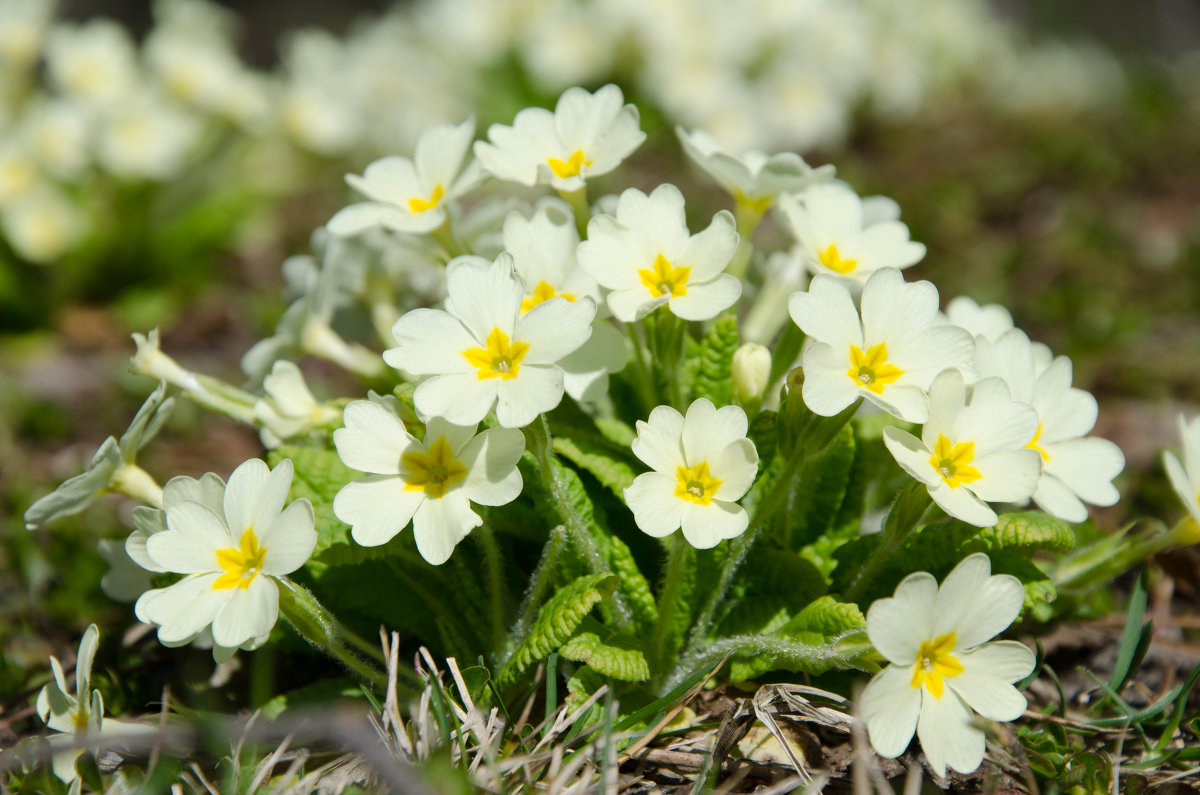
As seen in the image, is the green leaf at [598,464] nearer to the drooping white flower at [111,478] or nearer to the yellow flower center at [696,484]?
the yellow flower center at [696,484]

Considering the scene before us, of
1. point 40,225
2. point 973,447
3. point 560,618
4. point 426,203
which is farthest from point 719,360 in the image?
point 40,225

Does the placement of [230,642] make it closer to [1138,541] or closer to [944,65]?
[1138,541]

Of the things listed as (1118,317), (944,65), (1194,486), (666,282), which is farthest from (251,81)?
(944,65)

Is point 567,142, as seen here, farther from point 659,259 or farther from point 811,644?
point 811,644

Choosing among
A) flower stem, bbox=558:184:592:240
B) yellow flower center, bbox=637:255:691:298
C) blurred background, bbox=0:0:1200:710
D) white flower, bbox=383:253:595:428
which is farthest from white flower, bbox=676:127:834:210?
blurred background, bbox=0:0:1200:710

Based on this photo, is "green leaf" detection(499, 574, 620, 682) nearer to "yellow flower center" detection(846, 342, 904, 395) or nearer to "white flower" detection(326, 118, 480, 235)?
"yellow flower center" detection(846, 342, 904, 395)

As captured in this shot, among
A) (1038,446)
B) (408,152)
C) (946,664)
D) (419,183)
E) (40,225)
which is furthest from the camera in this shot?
(408,152)
